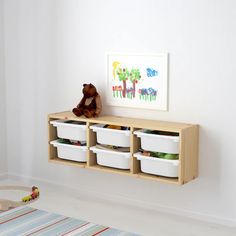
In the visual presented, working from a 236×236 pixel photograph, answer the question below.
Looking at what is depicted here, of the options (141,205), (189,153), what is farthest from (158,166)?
(141,205)

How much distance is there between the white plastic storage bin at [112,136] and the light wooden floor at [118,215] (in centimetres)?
49

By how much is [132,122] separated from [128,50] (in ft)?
1.69

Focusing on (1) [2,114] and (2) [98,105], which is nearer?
(2) [98,105]

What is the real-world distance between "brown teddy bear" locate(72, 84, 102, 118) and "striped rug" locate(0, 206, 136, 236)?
72 centimetres

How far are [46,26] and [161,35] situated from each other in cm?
102

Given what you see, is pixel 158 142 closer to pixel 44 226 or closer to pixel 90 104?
pixel 90 104

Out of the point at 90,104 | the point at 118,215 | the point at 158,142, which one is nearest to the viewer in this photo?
the point at 158,142

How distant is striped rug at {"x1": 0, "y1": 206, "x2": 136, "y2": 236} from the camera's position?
323 cm

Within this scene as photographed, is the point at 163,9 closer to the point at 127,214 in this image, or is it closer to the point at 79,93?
the point at 79,93

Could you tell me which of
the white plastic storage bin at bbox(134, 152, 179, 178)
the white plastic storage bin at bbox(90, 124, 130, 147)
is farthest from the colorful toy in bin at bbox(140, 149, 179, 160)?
the white plastic storage bin at bbox(90, 124, 130, 147)

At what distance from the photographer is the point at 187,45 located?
3320 millimetres

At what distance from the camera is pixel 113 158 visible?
11.4 feet

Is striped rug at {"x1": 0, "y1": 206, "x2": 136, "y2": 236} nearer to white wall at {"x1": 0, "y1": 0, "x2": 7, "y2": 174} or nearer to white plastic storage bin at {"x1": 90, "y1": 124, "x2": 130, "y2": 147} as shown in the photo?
white plastic storage bin at {"x1": 90, "y1": 124, "x2": 130, "y2": 147}

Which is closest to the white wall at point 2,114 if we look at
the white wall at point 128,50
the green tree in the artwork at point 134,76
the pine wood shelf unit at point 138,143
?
the white wall at point 128,50
